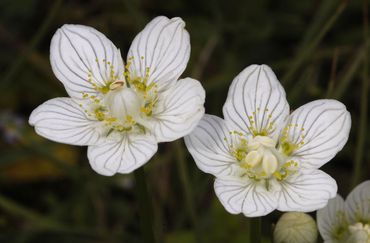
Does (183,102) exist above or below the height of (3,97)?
above

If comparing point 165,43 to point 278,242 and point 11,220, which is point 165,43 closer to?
point 278,242

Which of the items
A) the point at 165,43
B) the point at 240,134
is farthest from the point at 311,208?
the point at 165,43

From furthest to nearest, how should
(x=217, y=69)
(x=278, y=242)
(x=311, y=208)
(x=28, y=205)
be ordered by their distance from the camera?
(x=217, y=69), (x=28, y=205), (x=278, y=242), (x=311, y=208)

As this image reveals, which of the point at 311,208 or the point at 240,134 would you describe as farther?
the point at 240,134

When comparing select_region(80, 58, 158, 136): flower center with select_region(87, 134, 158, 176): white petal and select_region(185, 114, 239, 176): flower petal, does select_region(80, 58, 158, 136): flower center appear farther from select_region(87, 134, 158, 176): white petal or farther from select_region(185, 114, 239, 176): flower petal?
select_region(185, 114, 239, 176): flower petal

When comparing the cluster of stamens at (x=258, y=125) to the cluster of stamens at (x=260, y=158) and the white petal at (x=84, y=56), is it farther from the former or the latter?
the white petal at (x=84, y=56)

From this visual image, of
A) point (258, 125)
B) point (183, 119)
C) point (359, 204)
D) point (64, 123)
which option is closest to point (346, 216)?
point (359, 204)

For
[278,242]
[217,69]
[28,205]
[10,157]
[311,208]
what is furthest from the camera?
[217,69]
